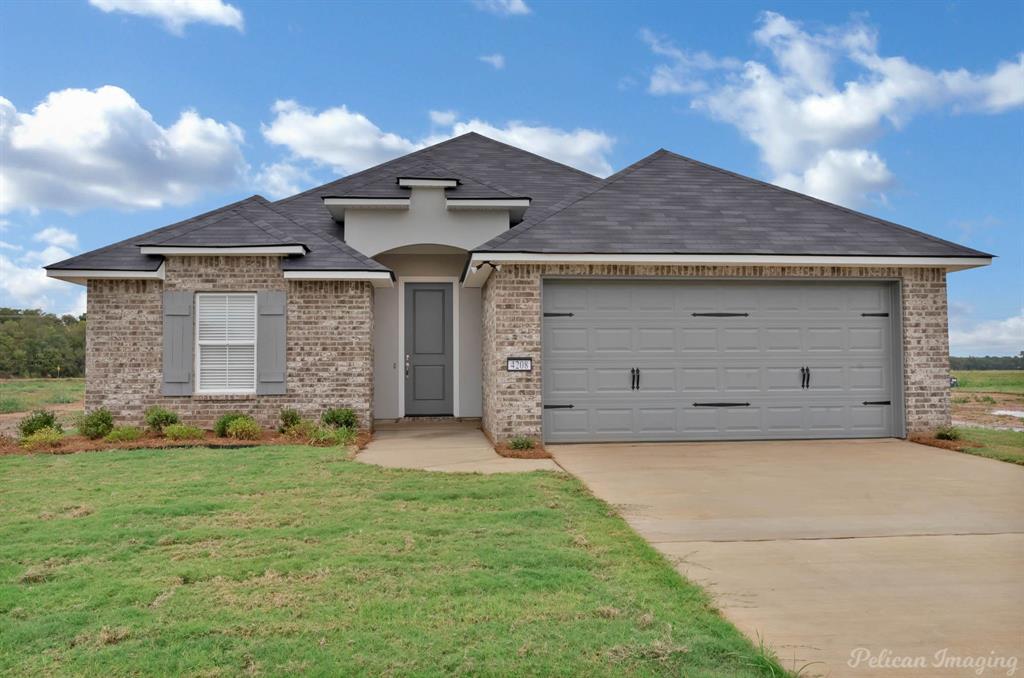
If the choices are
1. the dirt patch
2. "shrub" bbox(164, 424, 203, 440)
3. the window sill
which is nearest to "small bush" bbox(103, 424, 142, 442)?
"shrub" bbox(164, 424, 203, 440)

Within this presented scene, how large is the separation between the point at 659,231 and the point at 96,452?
9160 mm

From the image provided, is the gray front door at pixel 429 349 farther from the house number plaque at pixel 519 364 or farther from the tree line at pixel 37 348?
the tree line at pixel 37 348

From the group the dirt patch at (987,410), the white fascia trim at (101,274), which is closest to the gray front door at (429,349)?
the white fascia trim at (101,274)

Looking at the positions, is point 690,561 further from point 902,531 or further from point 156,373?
point 156,373

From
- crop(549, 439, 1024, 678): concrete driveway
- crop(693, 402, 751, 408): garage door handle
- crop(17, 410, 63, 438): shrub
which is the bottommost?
crop(549, 439, 1024, 678): concrete driveway

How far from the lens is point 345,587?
4.49 meters

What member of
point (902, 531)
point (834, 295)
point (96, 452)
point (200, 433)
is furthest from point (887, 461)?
point (96, 452)

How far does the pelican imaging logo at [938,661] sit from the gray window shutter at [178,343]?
11435mm

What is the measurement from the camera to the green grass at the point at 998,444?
10.1 meters

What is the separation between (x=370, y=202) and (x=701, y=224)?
6.26m

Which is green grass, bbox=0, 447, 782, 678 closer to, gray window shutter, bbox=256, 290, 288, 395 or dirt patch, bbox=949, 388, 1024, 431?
gray window shutter, bbox=256, 290, 288, 395

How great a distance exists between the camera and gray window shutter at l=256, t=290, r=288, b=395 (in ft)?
41.0

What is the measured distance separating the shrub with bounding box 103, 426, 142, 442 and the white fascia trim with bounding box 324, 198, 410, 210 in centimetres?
536

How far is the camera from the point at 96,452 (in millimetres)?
10602
